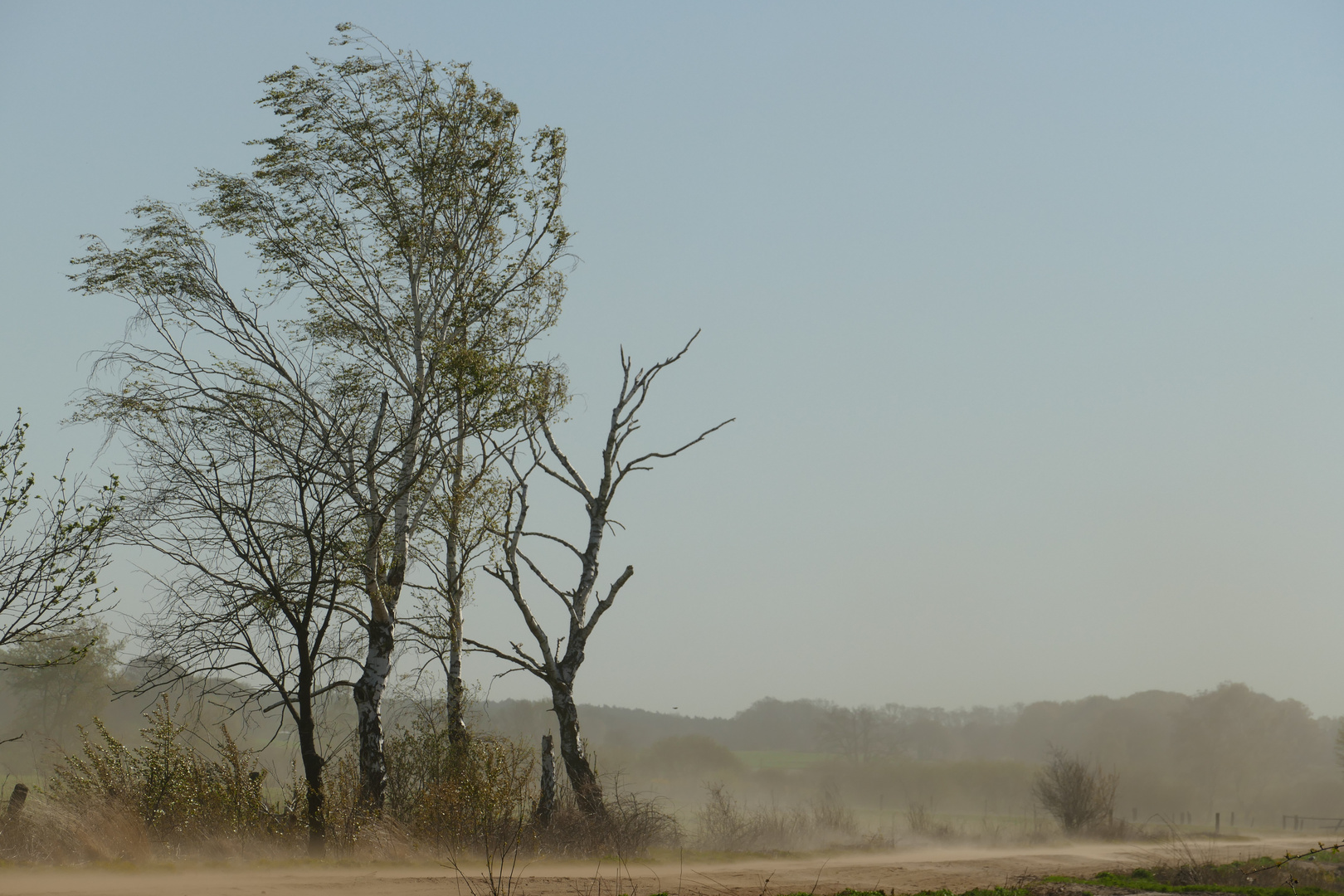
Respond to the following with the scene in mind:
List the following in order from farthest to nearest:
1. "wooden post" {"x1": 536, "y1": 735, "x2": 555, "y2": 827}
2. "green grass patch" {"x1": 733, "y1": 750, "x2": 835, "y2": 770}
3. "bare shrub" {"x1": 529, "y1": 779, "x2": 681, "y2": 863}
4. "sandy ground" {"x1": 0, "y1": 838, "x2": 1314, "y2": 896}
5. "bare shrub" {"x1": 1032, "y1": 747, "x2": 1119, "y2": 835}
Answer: "green grass patch" {"x1": 733, "y1": 750, "x2": 835, "y2": 770}
"bare shrub" {"x1": 1032, "y1": 747, "x2": 1119, "y2": 835}
"wooden post" {"x1": 536, "y1": 735, "x2": 555, "y2": 827}
"bare shrub" {"x1": 529, "y1": 779, "x2": 681, "y2": 863}
"sandy ground" {"x1": 0, "y1": 838, "x2": 1314, "y2": 896}

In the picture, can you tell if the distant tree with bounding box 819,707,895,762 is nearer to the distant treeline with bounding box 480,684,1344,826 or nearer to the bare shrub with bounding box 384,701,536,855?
the distant treeline with bounding box 480,684,1344,826

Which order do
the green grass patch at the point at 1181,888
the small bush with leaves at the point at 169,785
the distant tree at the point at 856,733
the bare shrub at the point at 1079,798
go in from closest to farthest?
the small bush with leaves at the point at 169,785
the green grass patch at the point at 1181,888
the bare shrub at the point at 1079,798
the distant tree at the point at 856,733

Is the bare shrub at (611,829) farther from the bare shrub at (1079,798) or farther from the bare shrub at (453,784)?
the bare shrub at (1079,798)

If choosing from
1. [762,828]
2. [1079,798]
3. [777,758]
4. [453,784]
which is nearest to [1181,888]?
[762,828]

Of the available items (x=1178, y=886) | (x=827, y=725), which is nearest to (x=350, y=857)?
(x=1178, y=886)

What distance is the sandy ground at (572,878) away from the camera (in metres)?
11.1

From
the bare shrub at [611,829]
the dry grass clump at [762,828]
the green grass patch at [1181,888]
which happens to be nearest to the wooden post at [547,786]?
the bare shrub at [611,829]

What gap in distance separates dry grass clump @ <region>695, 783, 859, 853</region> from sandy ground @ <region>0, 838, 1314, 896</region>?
189cm

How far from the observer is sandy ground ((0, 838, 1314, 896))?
1112 centimetres

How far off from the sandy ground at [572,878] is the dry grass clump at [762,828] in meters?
1.89

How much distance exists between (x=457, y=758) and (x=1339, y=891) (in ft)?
47.5

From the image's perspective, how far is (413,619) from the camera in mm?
19094

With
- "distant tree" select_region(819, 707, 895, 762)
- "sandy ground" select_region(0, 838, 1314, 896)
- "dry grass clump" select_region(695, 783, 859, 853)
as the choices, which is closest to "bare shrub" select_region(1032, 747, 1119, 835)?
"dry grass clump" select_region(695, 783, 859, 853)

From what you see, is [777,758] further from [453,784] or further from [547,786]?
[453,784]
